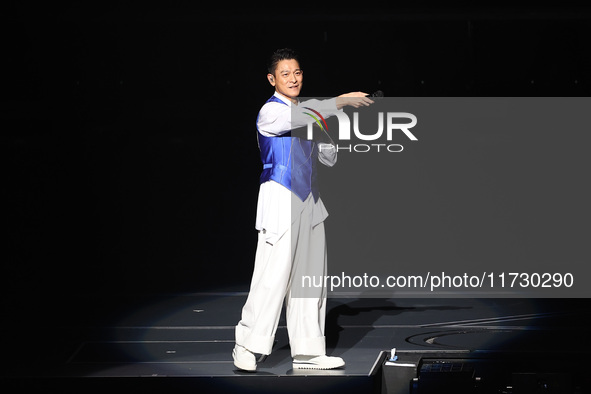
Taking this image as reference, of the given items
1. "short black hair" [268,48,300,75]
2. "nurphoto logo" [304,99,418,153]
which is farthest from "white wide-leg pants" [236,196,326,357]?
"nurphoto logo" [304,99,418,153]

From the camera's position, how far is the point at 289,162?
386 cm

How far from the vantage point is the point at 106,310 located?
5527 mm

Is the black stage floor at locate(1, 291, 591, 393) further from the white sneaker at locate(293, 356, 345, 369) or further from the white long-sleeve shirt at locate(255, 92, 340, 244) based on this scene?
the white long-sleeve shirt at locate(255, 92, 340, 244)

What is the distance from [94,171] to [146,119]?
0.52 meters

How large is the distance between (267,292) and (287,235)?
0.21 m

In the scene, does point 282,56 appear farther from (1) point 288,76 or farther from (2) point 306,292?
(2) point 306,292

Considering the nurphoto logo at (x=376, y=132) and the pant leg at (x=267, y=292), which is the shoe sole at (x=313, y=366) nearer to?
the pant leg at (x=267, y=292)

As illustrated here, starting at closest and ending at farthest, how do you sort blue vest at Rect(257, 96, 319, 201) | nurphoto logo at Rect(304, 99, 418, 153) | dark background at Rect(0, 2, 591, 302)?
1. blue vest at Rect(257, 96, 319, 201)
2. nurphoto logo at Rect(304, 99, 418, 153)
3. dark background at Rect(0, 2, 591, 302)

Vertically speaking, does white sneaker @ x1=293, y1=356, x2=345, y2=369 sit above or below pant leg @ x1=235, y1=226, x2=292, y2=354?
below

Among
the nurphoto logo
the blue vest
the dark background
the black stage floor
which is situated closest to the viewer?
Result: the black stage floor

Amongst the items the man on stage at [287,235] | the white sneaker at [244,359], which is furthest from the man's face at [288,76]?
the white sneaker at [244,359]

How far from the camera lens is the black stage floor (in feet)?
12.3

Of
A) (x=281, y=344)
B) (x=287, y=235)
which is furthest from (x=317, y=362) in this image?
(x=281, y=344)

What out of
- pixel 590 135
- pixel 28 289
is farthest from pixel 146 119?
pixel 590 135
